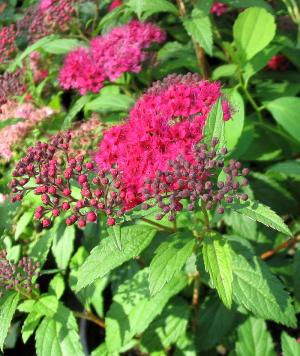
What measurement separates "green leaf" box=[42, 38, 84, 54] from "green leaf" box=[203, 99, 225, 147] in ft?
4.06

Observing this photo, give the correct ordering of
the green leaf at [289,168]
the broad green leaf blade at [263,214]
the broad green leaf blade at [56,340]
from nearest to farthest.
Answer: the broad green leaf blade at [263,214] < the broad green leaf blade at [56,340] < the green leaf at [289,168]

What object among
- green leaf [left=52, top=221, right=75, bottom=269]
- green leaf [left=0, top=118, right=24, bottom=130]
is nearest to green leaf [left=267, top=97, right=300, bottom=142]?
green leaf [left=52, top=221, right=75, bottom=269]

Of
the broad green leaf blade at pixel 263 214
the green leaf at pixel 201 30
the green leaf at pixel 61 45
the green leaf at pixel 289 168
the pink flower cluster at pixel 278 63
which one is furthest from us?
the pink flower cluster at pixel 278 63

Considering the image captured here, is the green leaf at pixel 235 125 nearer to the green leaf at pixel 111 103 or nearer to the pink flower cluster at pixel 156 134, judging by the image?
the pink flower cluster at pixel 156 134

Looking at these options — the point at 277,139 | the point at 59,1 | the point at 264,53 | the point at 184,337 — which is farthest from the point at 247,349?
the point at 59,1

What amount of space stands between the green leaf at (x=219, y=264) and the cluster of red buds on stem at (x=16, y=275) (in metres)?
0.65

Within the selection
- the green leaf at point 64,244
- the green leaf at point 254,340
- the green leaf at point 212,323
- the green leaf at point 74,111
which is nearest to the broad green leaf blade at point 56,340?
the green leaf at point 64,244

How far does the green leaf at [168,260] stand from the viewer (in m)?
1.31

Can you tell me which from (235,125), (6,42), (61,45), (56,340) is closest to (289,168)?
(235,125)

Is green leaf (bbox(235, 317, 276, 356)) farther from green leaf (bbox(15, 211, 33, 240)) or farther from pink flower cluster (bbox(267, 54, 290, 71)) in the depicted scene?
pink flower cluster (bbox(267, 54, 290, 71))

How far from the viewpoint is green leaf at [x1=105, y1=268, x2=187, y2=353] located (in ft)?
5.94

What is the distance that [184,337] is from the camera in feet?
6.87

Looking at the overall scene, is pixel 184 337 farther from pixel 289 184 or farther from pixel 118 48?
pixel 118 48

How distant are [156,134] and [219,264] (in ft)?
1.53
